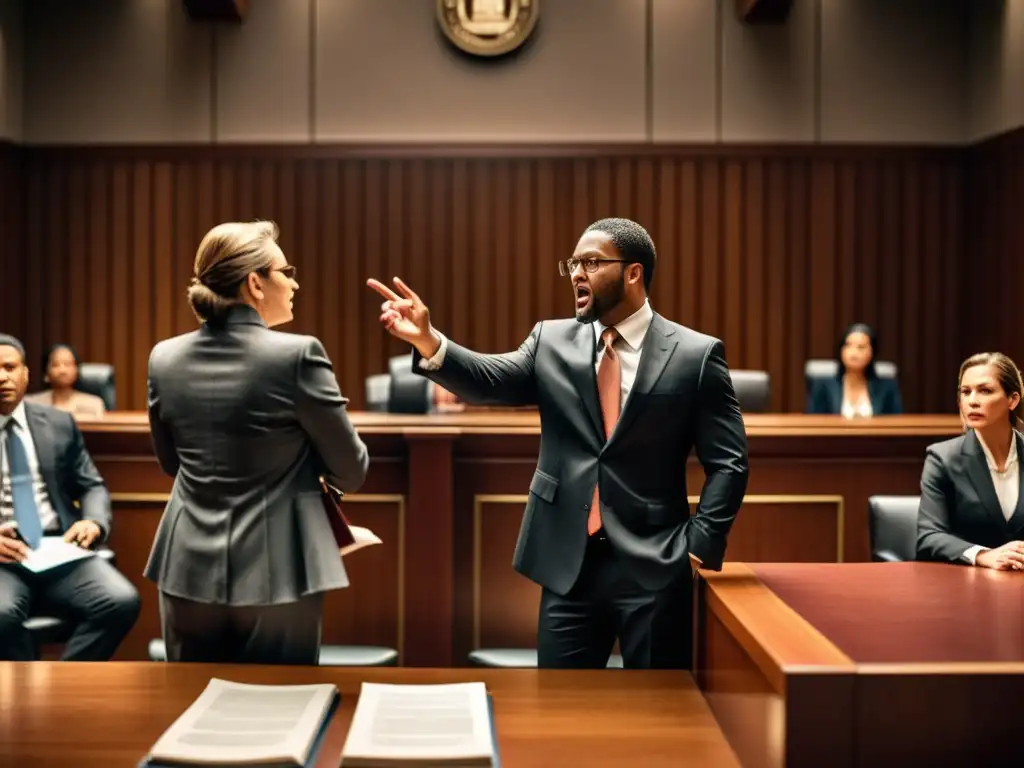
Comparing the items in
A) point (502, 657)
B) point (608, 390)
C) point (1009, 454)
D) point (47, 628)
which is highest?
point (608, 390)

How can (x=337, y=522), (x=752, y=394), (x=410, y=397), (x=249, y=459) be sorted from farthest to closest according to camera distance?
(x=752, y=394) < (x=410, y=397) < (x=337, y=522) < (x=249, y=459)

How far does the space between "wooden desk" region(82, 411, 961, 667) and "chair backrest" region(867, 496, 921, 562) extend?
1.11ft

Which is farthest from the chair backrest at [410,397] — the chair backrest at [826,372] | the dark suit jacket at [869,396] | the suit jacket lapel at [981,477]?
the chair backrest at [826,372]

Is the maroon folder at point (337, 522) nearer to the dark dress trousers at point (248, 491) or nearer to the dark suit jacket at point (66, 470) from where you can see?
the dark dress trousers at point (248, 491)

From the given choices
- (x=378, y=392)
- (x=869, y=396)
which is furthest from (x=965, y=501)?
(x=378, y=392)

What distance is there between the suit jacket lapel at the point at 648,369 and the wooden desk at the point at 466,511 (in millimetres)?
1349

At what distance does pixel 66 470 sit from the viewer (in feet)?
11.0

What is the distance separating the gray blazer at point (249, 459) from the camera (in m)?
1.93

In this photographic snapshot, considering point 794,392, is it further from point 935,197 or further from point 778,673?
point 778,673

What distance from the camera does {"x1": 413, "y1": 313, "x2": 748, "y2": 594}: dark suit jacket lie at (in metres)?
2.08

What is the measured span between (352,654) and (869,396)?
3.56m

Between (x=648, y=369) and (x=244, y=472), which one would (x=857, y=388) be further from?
(x=244, y=472)

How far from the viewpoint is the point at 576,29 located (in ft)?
23.0

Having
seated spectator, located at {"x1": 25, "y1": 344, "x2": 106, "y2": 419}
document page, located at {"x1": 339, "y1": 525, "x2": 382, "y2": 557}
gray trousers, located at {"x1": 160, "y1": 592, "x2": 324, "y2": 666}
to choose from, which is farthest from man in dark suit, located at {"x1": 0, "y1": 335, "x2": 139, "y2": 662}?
seated spectator, located at {"x1": 25, "y1": 344, "x2": 106, "y2": 419}
